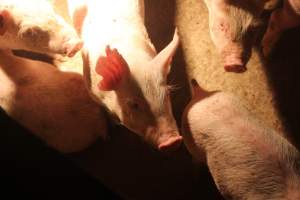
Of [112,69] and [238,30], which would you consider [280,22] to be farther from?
[112,69]

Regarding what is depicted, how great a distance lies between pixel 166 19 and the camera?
273cm

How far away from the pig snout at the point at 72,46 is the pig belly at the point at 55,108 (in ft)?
1.04

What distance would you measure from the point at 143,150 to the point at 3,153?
822mm

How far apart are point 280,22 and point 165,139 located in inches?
42.6

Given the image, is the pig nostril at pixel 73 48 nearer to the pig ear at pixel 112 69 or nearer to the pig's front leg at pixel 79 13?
the pig ear at pixel 112 69

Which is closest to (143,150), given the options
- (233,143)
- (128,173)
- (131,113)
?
(128,173)

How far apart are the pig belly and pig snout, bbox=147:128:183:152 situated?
459 mm

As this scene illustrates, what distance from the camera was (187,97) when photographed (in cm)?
243

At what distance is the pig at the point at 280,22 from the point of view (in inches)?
89.9

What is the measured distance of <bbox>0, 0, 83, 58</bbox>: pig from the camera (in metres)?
2.12

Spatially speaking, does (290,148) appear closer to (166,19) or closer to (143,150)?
(143,150)

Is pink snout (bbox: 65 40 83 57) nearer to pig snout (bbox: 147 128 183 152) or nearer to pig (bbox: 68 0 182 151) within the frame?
pig (bbox: 68 0 182 151)

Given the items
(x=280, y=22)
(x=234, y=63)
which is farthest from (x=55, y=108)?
(x=280, y=22)

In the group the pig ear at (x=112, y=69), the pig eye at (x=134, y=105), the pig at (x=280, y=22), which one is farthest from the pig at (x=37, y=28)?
the pig at (x=280, y=22)
